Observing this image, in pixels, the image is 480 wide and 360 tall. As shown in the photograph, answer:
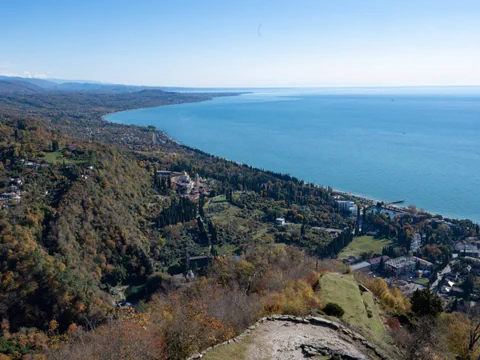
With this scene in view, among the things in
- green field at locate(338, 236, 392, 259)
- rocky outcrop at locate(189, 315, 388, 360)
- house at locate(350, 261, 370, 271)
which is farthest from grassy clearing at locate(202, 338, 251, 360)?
green field at locate(338, 236, 392, 259)

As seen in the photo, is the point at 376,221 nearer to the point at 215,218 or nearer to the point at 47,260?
the point at 215,218

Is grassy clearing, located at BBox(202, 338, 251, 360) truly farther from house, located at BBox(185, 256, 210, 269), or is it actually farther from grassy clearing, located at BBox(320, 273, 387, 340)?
house, located at BBox(185, 256, 210, 269)

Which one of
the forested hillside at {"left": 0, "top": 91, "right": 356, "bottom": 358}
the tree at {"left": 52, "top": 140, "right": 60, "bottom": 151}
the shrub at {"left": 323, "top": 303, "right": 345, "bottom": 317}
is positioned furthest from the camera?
the tree at {"left": 52, "top": 140, "right": 60, "bottom": 151}

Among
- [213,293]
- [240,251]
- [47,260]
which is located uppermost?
[213,293]

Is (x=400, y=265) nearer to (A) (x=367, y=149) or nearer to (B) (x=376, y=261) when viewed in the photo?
(B) (x=376, y=261)

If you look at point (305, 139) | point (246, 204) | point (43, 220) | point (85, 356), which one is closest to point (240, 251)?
point (246, 204)

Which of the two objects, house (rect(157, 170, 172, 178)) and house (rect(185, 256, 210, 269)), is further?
house (rect(157, 170, 172, 178))

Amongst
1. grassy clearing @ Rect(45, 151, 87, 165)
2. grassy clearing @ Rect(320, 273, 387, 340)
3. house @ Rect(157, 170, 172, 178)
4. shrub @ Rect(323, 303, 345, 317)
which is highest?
grassy clearing @ Rect(45, 151, 87, 165)
